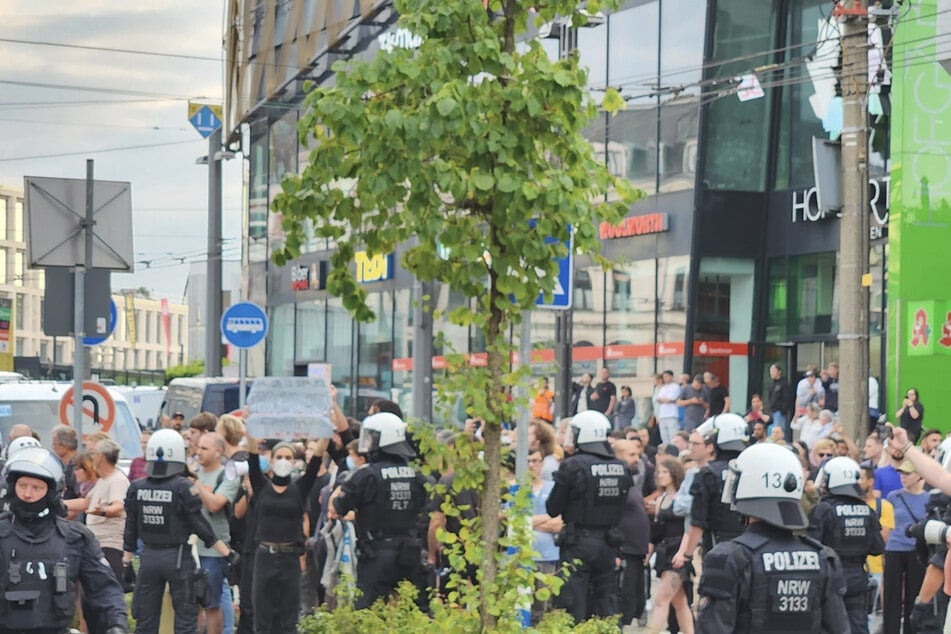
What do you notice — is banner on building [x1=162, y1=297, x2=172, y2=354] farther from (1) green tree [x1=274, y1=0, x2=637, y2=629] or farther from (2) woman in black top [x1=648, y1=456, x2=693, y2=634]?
(1) green tree [x1=274, y1=0, x2=637, y2=629]

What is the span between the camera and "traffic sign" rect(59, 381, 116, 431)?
1497 centimetres

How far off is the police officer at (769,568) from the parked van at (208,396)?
2703cm

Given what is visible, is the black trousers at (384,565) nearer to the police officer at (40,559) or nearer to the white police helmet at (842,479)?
the white police helmet at (842,479)

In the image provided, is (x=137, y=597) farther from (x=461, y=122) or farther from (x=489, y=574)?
(x=461, y=122)

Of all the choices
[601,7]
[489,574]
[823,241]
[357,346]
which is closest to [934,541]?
[489,574]

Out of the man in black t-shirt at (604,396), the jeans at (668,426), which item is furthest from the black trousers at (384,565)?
the man in black t-shirt at (604,396)

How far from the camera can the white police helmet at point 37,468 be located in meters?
7.19

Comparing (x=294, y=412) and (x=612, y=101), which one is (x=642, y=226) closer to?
(x=294, y=412)

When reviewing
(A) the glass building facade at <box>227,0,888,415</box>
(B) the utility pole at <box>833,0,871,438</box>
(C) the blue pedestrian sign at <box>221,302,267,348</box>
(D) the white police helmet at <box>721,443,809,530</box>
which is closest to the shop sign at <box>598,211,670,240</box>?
(A) the glass building facade at <box>227,0,888,415</box>

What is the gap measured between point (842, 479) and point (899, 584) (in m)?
2.70

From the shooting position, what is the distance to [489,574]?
8.87 meters

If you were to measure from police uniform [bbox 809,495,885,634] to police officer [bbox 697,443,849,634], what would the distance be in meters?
3.89

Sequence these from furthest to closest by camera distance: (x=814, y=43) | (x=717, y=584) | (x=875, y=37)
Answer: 1. (x=814, y=43)
2. (x=875, y=37)
3. (x=717, y=584)

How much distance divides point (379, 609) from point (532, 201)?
349cm
